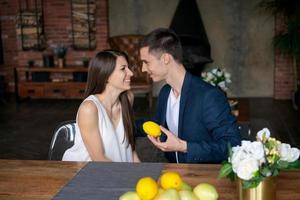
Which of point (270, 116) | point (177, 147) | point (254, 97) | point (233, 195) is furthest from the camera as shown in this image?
point (254, 97)

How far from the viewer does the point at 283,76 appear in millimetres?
7977

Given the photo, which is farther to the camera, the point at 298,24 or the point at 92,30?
the point at 92,30

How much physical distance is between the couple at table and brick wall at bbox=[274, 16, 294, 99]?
5.67m

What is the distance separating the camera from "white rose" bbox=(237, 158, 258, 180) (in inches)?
54.1

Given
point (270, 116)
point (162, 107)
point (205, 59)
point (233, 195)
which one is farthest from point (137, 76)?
point (233, 195)

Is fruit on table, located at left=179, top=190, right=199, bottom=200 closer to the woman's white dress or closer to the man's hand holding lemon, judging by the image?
the man's hand holding lemon

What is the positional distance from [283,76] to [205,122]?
5.94m

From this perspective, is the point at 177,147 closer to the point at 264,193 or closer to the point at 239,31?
the point at 264,193

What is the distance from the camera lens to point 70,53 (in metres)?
8.45

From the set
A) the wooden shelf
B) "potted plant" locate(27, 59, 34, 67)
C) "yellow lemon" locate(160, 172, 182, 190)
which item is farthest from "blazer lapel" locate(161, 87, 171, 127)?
"potted plant" locate(27, 59, 34, 67)

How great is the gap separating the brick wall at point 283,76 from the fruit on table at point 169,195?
6.95 metres

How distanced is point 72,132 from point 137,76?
550 cm

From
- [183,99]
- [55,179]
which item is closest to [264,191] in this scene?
[55,179]

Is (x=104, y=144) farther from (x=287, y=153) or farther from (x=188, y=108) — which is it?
(x=287, y=153)
